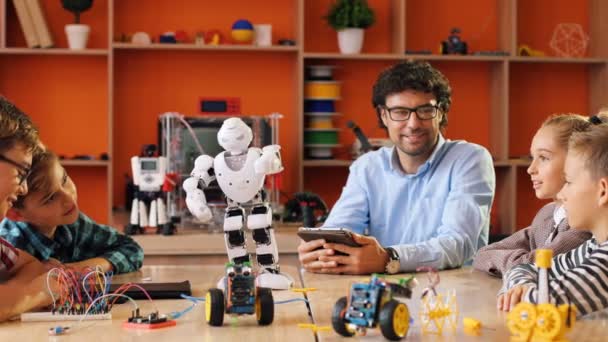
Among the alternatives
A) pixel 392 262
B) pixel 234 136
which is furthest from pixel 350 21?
pixel 234 136

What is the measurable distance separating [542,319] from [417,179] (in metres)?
1.25

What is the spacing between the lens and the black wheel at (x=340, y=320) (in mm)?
1416

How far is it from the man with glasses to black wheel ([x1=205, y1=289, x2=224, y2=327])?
92 centimetres

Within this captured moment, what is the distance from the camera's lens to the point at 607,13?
4.11 meters

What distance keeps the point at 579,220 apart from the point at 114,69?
283 centimetres

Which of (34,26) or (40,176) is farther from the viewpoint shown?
(34,26)

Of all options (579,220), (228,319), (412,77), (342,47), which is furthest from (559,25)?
(228,319)

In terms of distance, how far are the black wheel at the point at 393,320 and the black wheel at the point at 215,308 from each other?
11.3 inches

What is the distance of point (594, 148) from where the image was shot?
1570 mm

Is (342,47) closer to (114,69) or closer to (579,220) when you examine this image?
(114,69)

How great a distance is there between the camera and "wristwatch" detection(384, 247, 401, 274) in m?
2.15

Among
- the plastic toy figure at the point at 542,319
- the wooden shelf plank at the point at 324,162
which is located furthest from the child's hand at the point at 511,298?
the wooden shelf plank at the point at 324,162

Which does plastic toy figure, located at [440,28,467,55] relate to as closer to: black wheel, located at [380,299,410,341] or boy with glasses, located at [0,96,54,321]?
boy with glasses, located at [0,96,54,321]

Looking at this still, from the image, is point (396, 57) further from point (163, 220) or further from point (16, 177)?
point (16, 177)
